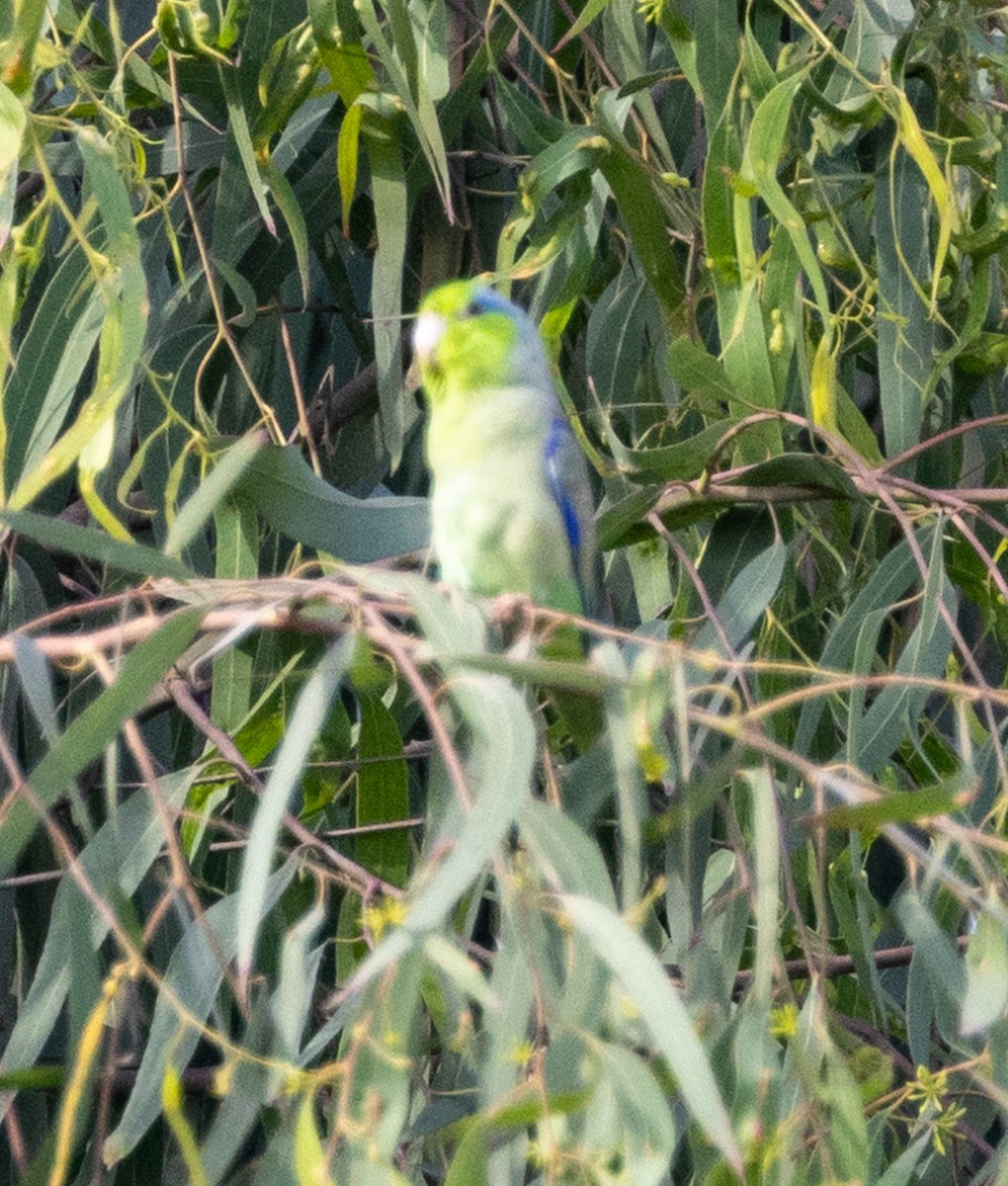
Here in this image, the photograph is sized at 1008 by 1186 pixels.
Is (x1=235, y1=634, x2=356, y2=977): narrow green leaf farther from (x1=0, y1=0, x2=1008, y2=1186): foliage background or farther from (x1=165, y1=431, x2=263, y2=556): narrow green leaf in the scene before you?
(x1=165, y1=431, x2=263, y2=556): narrow green leaf

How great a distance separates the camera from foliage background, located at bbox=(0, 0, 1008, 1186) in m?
1.00

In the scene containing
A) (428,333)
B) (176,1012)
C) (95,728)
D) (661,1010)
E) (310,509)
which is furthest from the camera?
(428,333)

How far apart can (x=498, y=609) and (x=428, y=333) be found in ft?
1.57

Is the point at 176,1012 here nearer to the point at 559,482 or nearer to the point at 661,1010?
the point at 661,1010

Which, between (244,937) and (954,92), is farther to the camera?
(954,92)

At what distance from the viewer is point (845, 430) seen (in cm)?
174

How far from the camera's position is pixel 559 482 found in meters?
1.88

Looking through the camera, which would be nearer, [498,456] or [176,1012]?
[176,1012]

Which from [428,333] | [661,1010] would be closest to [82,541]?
[661,1010]

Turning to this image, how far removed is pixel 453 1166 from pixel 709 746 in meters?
0.85

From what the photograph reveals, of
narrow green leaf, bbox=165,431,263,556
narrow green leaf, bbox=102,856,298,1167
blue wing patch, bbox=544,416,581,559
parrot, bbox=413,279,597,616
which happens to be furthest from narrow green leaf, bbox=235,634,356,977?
blue wing patch, bbox=544,416,581,559

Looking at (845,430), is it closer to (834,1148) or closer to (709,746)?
(709,746)

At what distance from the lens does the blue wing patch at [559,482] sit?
73.6 inches

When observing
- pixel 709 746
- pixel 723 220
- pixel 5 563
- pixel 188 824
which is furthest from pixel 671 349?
pixel 5 563
